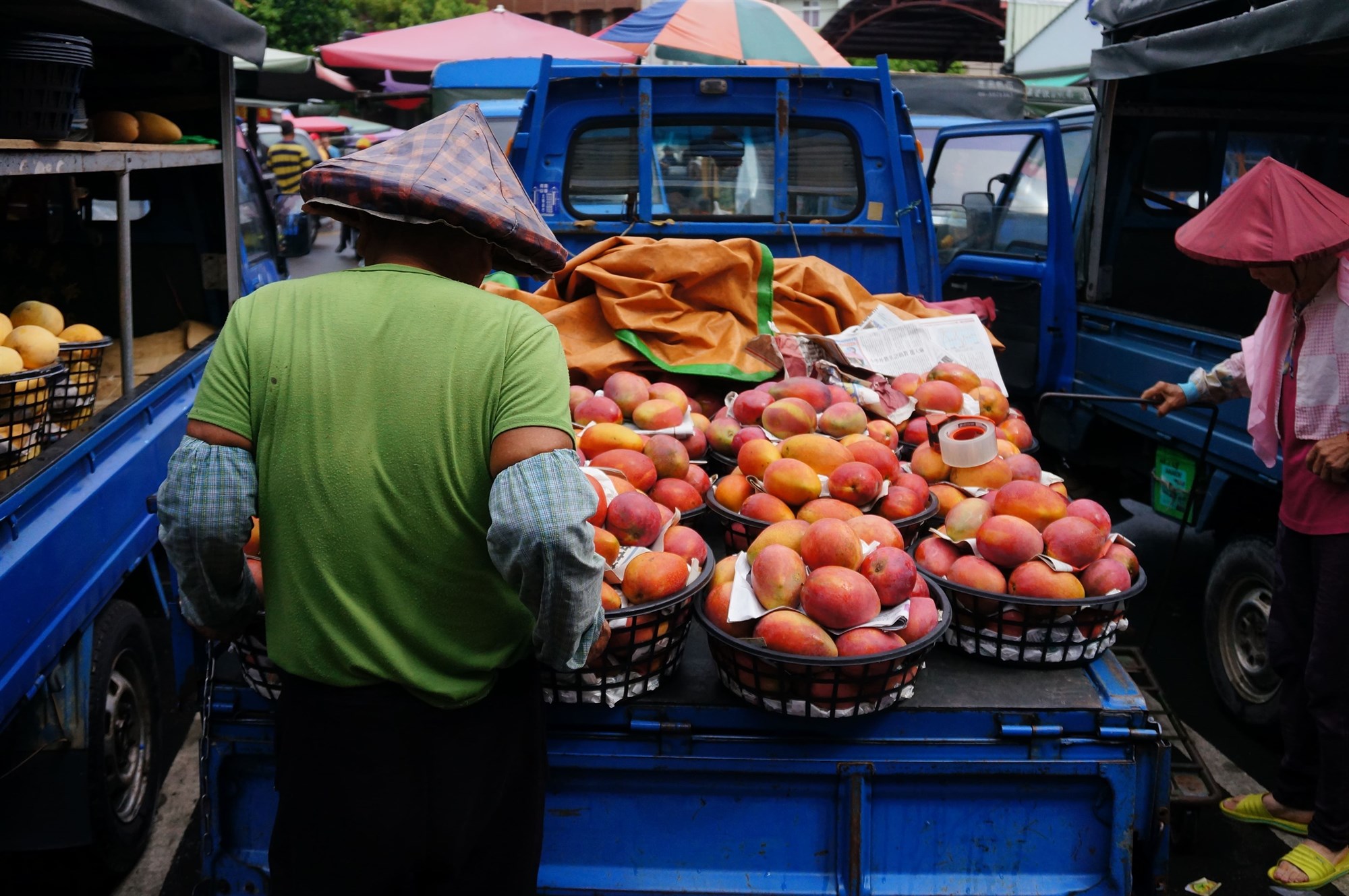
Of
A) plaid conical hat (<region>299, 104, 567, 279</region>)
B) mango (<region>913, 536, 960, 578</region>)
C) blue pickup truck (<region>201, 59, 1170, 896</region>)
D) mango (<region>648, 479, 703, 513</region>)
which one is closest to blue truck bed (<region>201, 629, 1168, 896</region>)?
blue pickup truck (<region>201, 59, 1170, 896</region>)

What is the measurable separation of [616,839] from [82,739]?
1.77 m

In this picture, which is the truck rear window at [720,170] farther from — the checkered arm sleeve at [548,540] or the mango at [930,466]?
the checkered arm sleeve at [548,540]

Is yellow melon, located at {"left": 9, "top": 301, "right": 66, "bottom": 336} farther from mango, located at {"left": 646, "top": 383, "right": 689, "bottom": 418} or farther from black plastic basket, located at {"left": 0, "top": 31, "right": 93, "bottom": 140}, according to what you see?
mango, located at {"left": 646, "top": 383, "right": 689, "bottom": 418}

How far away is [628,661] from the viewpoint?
2.40 metres

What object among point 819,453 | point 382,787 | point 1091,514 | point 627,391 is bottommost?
point 382,787

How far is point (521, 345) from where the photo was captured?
1.90 meters

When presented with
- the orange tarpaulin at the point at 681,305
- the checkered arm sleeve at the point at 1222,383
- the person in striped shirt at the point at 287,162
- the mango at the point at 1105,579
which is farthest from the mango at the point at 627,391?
the person in striped shirt at the point at 287,162

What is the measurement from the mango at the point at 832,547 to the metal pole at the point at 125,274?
2.80m

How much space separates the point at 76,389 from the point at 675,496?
2161 millimetres

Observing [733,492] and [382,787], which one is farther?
[733,492]

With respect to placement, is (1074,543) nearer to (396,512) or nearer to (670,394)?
(670,394)

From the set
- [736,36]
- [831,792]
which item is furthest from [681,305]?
[736,36]

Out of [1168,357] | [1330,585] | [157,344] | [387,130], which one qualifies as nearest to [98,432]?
[157,344]

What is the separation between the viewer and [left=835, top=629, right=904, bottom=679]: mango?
7.55 feet
